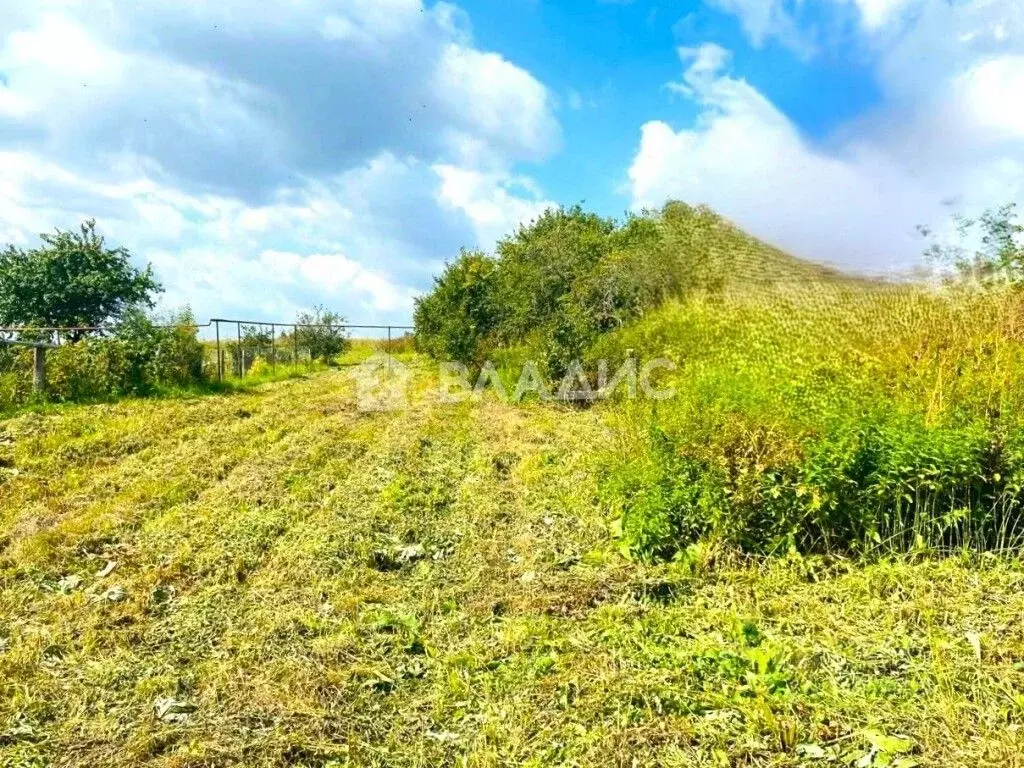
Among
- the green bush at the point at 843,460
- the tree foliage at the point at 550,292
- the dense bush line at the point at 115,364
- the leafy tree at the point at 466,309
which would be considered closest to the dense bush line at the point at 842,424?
the green bush at the point at 843,460

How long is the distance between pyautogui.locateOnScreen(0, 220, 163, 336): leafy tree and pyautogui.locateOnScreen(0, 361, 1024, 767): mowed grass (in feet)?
82.6

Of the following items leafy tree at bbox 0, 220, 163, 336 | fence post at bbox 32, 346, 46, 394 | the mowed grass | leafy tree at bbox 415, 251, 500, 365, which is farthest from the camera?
leafy tree at bbox 0, 220, 163, 336

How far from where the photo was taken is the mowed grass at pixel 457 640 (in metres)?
2.92

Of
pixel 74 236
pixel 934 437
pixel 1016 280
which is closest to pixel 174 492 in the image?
pixel 934 437

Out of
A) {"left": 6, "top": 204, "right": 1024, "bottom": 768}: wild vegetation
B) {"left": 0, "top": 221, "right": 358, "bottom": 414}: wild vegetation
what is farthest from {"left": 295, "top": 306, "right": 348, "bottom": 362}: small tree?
{"left": 6, "top": 204, "right": 1024, "bottom": 768}: wild vegetation

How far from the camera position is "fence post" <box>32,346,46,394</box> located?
10867 millimetres

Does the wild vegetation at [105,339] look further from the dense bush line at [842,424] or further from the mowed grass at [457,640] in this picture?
the dense bush line at [842,424]

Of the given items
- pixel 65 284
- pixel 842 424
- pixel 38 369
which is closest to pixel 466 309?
pixel 38 369

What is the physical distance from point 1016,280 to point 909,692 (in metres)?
5.67

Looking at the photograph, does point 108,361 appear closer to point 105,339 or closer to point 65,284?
point 105,339

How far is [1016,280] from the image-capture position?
23.1 feet

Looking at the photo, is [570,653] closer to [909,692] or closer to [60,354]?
→ [909,692]

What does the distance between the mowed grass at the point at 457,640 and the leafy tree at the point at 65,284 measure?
2518 centimetres

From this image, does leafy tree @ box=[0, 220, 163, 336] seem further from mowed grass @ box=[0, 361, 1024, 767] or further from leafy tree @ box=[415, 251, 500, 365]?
mowed grass @ box=[0, 361, 1024, 767]
